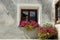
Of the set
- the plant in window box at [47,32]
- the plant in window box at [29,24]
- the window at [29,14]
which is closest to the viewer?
the plant in window box at [47,32]

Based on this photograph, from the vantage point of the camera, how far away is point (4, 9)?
823 cm

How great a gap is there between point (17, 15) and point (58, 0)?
68.6 inches

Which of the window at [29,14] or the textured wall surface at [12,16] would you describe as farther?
the window at [29,14]

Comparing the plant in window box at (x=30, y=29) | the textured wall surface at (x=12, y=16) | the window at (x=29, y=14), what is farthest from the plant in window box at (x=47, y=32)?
the window at (x=29, y=14)

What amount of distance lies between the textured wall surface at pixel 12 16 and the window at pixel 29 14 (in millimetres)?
396

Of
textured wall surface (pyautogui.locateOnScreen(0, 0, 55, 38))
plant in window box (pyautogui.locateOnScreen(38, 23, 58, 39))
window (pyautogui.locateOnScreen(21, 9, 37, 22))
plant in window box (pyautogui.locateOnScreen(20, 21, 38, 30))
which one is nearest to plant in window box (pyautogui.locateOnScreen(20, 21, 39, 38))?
plant in window box (pyautogui.locateOnScreen(20, 21, 38, 30))

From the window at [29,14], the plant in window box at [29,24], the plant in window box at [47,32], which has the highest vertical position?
the window at [29,14]

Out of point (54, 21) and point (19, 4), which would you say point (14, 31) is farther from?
point (54, 21)

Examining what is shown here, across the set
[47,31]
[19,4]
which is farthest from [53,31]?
[19,4]

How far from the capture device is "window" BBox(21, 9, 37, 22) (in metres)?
8.48

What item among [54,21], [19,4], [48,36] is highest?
[19,4]

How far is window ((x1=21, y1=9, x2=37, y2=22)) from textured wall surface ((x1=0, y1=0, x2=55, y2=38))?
40 cm

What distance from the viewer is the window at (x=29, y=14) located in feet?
27.8

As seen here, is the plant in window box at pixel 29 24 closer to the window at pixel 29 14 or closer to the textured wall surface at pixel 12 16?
the textured wall surface at pixel 12 16
